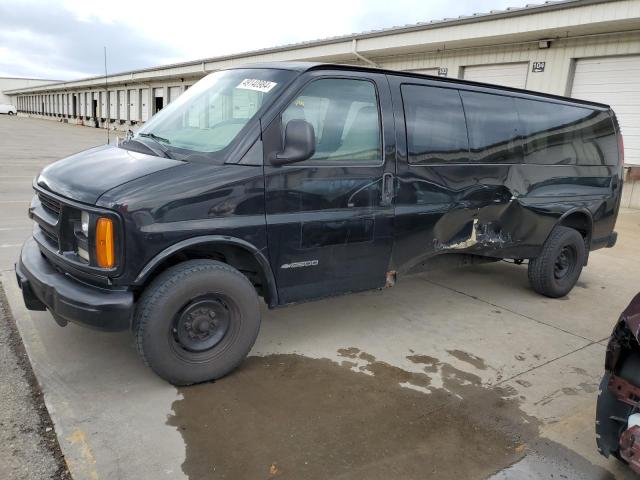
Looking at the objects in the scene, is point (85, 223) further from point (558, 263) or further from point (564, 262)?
point (564, 262)

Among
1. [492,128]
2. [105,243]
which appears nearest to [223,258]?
[105,243]

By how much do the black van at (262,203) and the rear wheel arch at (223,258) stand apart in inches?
0.4

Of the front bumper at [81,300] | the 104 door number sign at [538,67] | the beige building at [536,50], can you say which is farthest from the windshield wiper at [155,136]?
the 104 door number sign at [538,67]

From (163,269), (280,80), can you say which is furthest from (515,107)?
(163,269)

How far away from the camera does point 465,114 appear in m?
4.41

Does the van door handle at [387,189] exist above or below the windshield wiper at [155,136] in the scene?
below

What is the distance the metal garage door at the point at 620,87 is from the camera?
37.0 ft

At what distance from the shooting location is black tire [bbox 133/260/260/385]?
→ 3.05 m

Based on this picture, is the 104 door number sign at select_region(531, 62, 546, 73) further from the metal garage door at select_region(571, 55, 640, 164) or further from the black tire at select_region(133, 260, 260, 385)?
the black tire at select_region(133, 260, 260, 385)

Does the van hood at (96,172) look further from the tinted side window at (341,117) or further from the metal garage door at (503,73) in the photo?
the metal garage door at (503,73)

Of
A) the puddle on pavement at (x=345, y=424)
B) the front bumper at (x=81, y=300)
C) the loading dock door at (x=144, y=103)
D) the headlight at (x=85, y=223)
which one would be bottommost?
the puddle on pavement at (x=345, y=424)

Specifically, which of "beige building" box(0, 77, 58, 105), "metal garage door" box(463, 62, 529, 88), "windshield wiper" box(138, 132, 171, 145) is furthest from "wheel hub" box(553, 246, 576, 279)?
"beige building" box(0, 77, 58, 105)

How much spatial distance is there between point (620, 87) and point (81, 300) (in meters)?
12.4

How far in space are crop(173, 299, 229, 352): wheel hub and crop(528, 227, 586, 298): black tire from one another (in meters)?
3.54
